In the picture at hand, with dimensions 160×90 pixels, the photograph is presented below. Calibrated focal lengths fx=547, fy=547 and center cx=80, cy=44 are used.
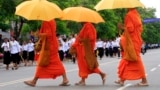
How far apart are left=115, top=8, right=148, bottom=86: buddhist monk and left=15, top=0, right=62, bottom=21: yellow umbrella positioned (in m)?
1.92

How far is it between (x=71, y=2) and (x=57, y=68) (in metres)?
34.1

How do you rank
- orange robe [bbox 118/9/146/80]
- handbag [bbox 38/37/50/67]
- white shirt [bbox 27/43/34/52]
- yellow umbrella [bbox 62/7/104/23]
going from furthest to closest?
1. white shirt [bbox 27/43/34/52]
2. handbag [bbox 38/37/50/67]
3. yellow umbrella [bbox 62/7/104/23]
4. orange robe [bbox 118/9/146/80]

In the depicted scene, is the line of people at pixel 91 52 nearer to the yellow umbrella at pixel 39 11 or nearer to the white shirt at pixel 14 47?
the yellow umbrella at pixel 39 11

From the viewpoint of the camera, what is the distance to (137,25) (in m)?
15.2

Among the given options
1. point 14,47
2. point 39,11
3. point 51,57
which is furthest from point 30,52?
point 39,11

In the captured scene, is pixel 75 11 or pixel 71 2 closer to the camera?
pixel 75 11

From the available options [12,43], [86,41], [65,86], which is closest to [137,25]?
[86,41]

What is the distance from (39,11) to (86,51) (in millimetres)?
2166

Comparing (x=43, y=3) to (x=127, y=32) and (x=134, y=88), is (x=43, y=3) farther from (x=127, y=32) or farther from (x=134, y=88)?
(x=134, y=88)

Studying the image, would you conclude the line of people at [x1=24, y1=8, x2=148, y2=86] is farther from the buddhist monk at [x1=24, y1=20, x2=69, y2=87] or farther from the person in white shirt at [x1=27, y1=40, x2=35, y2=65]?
the person in white shirt at [x1=27, y1=40, x2=35, y2=65]

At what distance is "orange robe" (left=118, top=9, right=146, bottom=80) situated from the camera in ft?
49.6

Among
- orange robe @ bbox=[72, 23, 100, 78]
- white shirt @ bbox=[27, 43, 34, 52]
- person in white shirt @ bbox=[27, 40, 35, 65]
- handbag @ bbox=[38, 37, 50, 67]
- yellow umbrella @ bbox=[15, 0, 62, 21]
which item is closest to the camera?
yellow umbrella @ bbox=[15, 0, 62, 21]

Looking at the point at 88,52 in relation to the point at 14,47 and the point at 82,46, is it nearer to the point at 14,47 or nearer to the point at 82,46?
the point at 82,46

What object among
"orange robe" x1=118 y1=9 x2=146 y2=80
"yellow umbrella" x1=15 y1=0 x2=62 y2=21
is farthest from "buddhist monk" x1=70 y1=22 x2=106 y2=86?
"yellow umbrella" x1=15 y1=0 x2=62 y2=21
